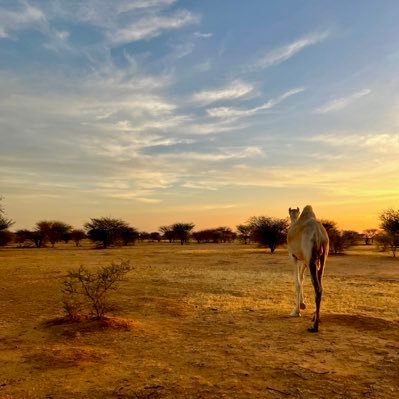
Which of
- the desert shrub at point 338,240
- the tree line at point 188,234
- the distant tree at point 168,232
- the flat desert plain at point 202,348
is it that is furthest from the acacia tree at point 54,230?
the flat desert plain at point 202,348

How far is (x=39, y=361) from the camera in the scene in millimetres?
7207

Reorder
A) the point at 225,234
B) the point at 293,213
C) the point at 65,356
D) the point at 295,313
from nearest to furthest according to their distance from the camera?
the point at 65,356, the point at 295,313, the point at 293,213, the point at 225,234

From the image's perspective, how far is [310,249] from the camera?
1012 cm

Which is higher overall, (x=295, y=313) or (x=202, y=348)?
(x=295, y=313)

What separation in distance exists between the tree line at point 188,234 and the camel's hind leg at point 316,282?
414 inches

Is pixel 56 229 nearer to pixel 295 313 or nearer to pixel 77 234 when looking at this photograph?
pixel 77 234

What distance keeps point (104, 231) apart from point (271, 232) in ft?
85.3

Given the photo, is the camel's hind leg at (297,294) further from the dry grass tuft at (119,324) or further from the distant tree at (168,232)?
the distant tree at (168,232)

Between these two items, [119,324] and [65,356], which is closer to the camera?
[65,356]

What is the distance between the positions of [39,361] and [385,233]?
43963 millimetres

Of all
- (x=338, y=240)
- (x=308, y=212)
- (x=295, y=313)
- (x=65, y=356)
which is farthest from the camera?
(x=338, y=240)

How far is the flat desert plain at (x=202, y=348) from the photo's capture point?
19.5 feet

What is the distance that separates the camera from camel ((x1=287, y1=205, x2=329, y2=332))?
958cm

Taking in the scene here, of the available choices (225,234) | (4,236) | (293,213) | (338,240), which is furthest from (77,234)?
(293,213)
